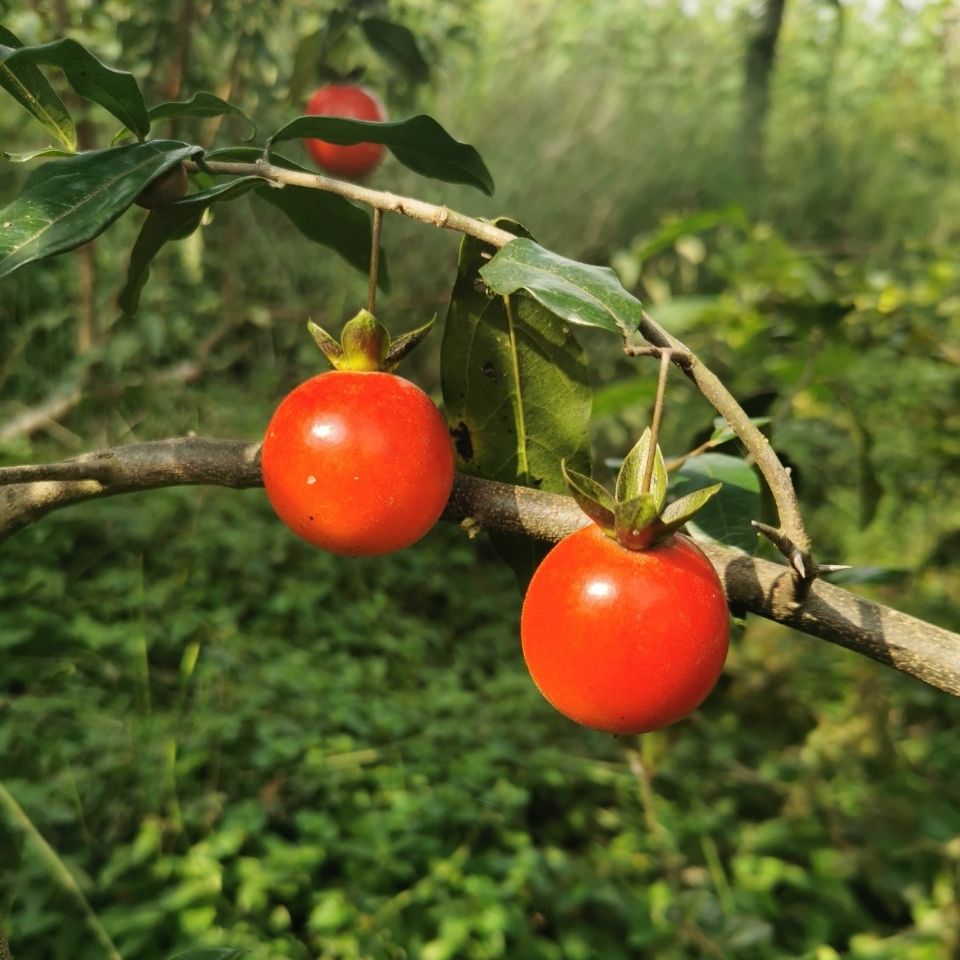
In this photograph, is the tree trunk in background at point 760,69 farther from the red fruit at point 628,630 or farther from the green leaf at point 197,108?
the red fruit at point 628,630

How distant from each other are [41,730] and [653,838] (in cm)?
90

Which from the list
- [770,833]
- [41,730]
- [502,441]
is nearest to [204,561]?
[41,730]

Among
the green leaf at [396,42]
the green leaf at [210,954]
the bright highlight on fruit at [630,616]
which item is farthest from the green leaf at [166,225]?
the green leaf at [396,42]

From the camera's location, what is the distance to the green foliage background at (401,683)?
1.22 meters

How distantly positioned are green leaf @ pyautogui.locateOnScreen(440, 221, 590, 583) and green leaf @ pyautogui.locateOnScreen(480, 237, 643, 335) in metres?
0.11

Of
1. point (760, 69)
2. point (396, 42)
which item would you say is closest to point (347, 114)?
point (396, 42)

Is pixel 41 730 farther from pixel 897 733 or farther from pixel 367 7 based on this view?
pixel 897 733

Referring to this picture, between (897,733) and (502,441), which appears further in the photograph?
(897,733)

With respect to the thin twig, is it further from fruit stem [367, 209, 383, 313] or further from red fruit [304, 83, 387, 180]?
red fruit [304, 83, 387, 180]

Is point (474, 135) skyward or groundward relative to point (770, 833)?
skyward

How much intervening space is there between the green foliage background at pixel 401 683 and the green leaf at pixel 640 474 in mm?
461

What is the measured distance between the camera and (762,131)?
399 centimetres

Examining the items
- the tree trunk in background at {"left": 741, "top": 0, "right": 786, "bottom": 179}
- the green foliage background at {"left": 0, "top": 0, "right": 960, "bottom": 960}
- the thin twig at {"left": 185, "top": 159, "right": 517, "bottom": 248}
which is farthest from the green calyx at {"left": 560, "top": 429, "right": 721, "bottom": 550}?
the tree trunk in background at {"left": 741, "top": 0, "right": 786, "bottom": 179}

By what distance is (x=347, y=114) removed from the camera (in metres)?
1.53
